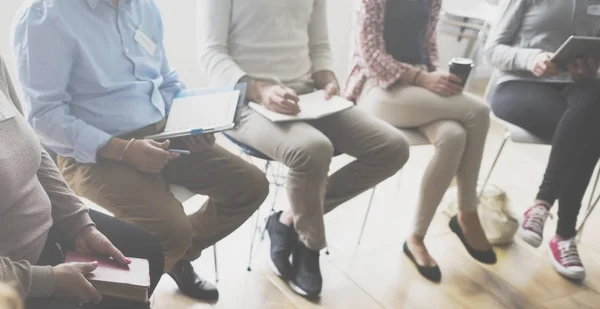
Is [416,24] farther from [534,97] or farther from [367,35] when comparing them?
[534,97]

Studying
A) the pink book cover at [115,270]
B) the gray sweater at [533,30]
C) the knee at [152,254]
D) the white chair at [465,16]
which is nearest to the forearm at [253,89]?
the knee at [152,254]

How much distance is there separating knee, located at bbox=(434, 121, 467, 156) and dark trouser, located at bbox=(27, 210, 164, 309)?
1.04 metres

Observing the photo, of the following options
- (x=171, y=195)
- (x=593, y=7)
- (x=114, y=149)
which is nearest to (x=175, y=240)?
(x=171, y=195)

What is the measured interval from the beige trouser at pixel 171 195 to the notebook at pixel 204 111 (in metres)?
0.08

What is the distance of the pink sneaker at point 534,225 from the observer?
1.93 meters

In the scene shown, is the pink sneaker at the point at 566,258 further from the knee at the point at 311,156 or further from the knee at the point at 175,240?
the knee at the point at 175,240

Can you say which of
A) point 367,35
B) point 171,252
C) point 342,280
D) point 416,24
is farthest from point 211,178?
point 416,24

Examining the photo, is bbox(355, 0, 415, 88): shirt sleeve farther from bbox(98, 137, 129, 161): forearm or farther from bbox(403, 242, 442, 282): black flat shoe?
bbox(98, 137, 129, 161): forearm

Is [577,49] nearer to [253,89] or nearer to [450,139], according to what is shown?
[450,139]

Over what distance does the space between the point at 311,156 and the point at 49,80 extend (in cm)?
72

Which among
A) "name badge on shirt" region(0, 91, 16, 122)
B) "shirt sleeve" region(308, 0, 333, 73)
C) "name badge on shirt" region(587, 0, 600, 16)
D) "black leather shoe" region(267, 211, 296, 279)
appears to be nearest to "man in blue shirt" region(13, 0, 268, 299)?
"name badge on shirt" region(0, 91, 16, 122)

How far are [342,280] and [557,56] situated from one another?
42.8 inches

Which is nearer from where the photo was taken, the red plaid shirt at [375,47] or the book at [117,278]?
the book at [117,278]

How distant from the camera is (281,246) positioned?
72.1 inches
